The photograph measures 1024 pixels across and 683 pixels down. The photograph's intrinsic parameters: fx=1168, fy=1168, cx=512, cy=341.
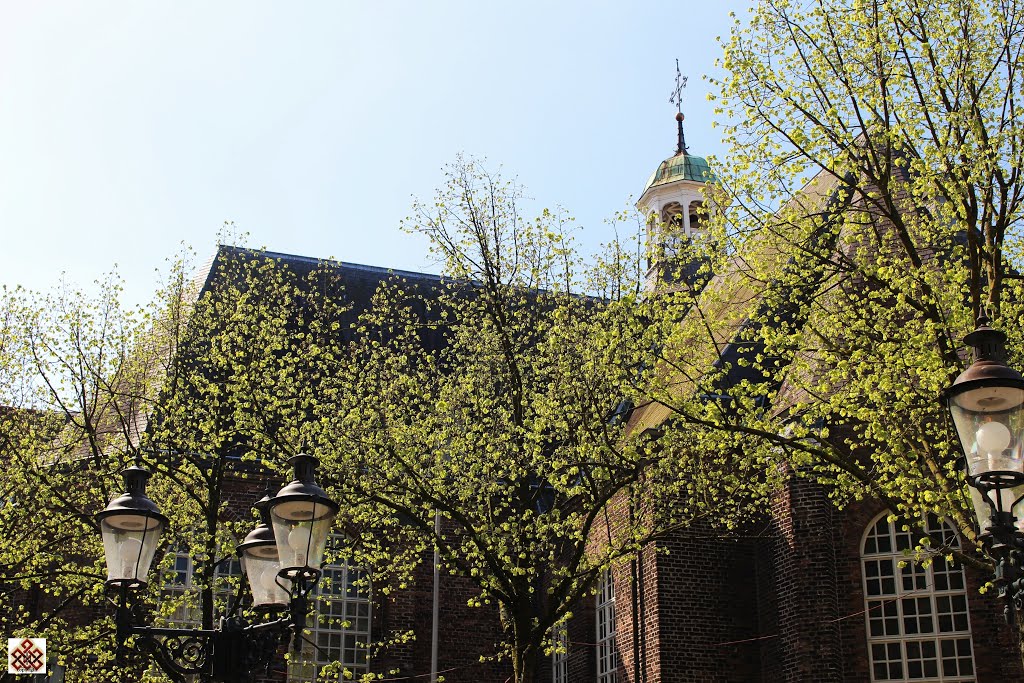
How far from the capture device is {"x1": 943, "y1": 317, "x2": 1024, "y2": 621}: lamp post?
6770mm

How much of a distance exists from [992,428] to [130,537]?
627cm

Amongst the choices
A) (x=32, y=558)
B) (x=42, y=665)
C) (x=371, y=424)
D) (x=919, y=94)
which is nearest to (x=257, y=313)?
(x=371, y=424)

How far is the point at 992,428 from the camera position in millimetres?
6840

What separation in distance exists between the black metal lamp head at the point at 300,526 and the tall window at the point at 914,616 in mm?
12183

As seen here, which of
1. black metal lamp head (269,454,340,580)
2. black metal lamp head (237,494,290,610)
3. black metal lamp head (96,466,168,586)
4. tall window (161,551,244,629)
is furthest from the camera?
tall window (161,551,244,629)

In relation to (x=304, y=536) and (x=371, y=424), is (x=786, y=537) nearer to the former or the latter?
(x=371, y=424)

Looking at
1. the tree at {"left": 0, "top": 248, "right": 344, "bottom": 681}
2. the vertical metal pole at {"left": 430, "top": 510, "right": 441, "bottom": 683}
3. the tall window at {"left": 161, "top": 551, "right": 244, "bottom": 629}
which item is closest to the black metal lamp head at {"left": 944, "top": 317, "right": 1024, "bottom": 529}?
the tree at {"left": 0, "top": 248, "right": 344, "bottom": 681}

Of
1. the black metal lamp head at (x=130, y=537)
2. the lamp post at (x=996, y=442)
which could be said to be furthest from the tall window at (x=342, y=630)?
the lamp post at (x=996, y=442)

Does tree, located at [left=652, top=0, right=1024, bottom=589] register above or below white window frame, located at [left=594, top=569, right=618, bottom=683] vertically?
above

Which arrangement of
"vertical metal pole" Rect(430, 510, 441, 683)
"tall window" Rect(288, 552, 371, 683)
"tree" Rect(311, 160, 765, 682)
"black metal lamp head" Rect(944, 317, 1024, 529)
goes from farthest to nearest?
"tall window" Rect(288, 552, 371, 683)
"vertical metal pole" Rect(430, 510, 441, 683)
"tree" Rect(311, 160, 765, 682)
"black metal lamp head" Rect(944, 317, 1024, 529)

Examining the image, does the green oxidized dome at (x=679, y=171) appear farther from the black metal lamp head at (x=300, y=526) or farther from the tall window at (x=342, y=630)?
the black metal lamp head at (x=300, y=526)

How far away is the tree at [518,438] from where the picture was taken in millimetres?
15289

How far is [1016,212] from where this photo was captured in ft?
41.5

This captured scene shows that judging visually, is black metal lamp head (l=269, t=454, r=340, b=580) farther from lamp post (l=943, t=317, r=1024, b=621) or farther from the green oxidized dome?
the green oxidized dome
